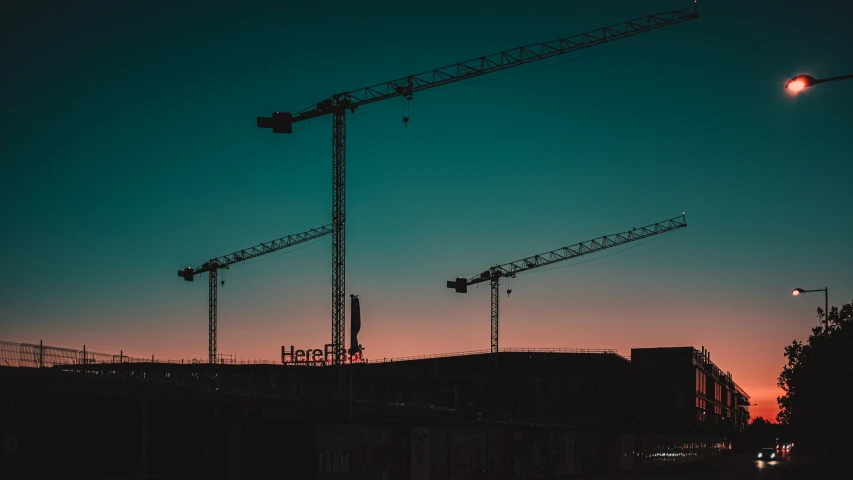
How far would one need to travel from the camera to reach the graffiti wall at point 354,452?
5256cm

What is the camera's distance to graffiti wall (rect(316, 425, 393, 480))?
172ft

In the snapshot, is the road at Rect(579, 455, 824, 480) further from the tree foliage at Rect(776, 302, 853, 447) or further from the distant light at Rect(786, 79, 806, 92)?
the distant light at Rect(786, 79, 806, 92)

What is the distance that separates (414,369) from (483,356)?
16718 mm

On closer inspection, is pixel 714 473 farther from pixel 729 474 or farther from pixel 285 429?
pixel 285 429

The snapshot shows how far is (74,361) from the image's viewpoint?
57.0 meters

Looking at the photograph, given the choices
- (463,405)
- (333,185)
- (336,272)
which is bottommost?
(463,405)

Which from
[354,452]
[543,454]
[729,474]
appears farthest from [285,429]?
[729,474]

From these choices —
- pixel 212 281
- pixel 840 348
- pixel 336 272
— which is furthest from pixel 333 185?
pixel 212 281

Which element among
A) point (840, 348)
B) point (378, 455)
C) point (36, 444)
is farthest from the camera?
point (36, 444)

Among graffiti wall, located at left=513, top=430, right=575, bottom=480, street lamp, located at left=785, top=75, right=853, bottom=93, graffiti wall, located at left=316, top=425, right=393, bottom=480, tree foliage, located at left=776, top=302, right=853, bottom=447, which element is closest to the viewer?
street lamp, located at left=785, top=75, right=853, bottom=93

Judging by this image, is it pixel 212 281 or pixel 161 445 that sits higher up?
pixel 212 281

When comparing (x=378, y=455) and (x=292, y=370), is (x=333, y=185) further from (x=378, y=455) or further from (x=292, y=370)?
(x=292, y=370)

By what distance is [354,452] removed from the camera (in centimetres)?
5462

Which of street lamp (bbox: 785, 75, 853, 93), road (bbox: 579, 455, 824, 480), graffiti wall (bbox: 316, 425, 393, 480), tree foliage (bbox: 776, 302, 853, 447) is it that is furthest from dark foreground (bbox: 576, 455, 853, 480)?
street lamp (bbox: 785, 75, 853, 93)
